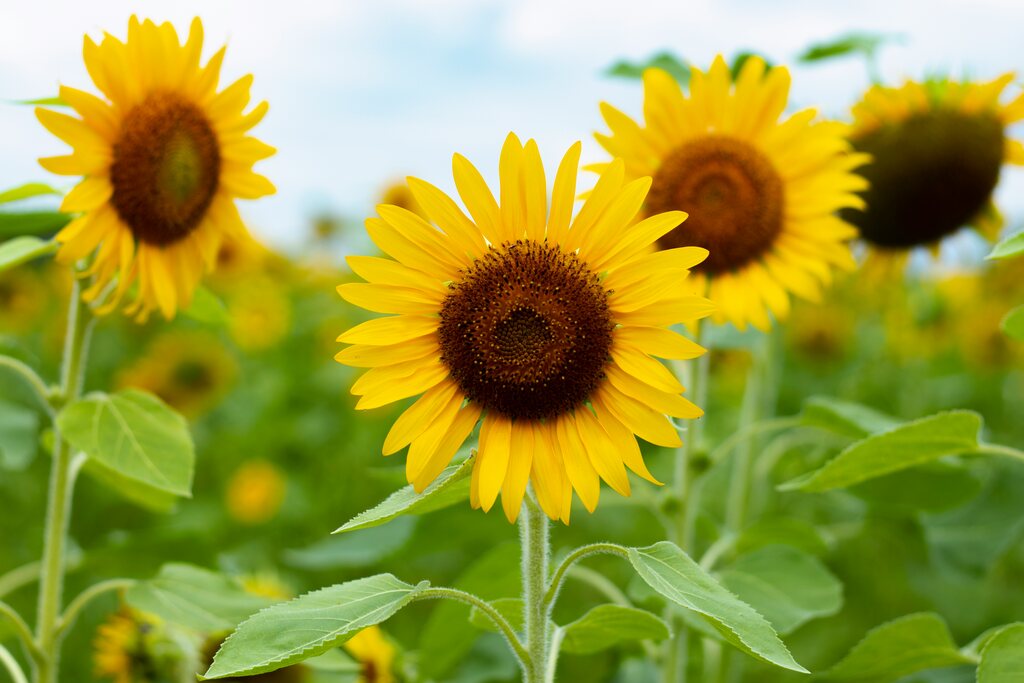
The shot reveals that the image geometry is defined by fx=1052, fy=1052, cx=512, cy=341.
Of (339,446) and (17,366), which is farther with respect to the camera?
(339,446)

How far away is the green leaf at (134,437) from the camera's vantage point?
160 centimetres

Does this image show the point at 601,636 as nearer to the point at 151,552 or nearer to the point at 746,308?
the point at 746,308

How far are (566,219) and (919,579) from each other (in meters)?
1.57

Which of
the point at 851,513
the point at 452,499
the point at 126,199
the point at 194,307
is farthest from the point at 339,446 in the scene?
the point at 452,499

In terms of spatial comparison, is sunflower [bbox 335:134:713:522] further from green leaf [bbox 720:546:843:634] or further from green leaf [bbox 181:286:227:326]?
green leaf [bbox 181:286:227:326]

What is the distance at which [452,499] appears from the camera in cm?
144

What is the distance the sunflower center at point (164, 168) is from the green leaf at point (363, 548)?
0.73 metres

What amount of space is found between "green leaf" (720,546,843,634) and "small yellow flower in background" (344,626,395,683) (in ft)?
2.05

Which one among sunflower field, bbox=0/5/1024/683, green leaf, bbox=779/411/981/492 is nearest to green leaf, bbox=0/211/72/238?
sunflower field, bbox=0/5/1024/683

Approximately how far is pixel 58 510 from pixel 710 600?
3.81 ft

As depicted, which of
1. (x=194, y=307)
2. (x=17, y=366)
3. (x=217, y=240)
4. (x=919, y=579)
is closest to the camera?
(x=17, y=366)

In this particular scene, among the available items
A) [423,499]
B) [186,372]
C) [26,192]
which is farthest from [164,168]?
[186,372]

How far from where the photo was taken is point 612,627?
142cm

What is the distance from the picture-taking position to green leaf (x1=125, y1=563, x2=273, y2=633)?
5.41ft
